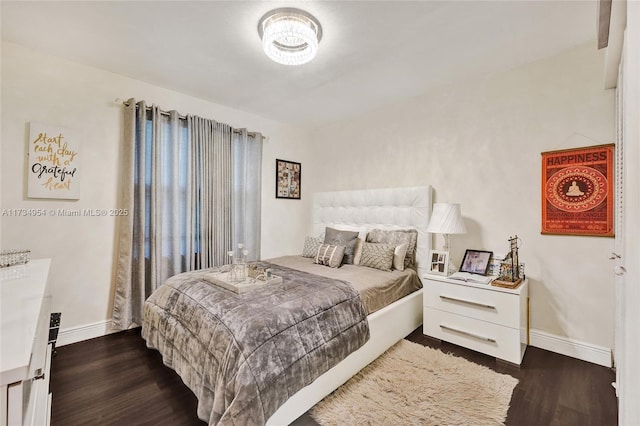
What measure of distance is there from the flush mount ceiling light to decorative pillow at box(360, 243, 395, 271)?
6.19 feet

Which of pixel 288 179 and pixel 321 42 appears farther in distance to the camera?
pixel 288 179

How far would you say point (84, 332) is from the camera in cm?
253

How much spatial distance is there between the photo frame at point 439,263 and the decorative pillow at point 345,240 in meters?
0.84

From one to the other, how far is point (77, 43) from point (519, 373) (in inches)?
167

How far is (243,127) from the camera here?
364 cm

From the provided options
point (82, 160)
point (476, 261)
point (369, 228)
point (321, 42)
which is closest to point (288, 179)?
point (369, 228)

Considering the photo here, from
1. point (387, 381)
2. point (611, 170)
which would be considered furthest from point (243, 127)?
point (611, 170)

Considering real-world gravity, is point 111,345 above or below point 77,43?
below

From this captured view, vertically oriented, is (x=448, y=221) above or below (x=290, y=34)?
below

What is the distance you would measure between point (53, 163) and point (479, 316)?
3825 millimetres

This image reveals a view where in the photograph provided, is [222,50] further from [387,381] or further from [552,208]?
[552,208]

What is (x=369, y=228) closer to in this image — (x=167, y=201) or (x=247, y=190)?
(x=247, y=190)

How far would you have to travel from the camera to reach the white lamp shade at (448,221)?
8.38 feet

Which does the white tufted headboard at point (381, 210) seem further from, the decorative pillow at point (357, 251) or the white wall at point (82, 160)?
the white wall at point (82, 160)
